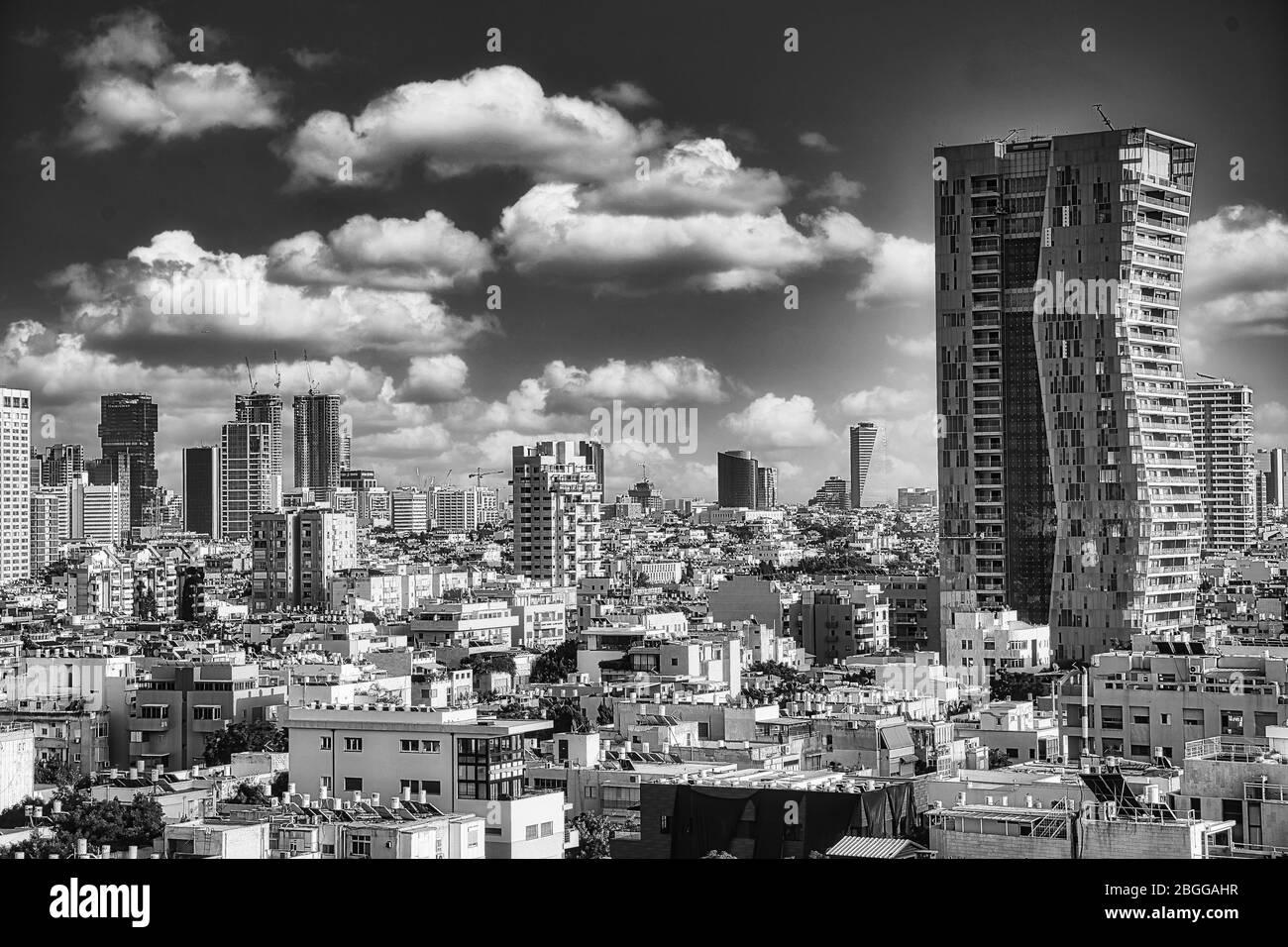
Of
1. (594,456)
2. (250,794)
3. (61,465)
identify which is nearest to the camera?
(250,794)

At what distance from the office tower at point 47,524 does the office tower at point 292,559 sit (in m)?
8.51

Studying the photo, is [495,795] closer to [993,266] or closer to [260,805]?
[260,805]

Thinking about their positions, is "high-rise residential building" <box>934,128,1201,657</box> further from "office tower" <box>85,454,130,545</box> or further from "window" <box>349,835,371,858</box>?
"office tower" <box>85,454,130,545</box>

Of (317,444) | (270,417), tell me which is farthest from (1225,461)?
(317,444)

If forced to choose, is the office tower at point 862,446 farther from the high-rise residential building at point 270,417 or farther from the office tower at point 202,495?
the office tower at point 202,495

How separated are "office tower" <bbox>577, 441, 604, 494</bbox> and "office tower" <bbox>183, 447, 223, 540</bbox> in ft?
46.0

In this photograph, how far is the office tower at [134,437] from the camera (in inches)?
1206

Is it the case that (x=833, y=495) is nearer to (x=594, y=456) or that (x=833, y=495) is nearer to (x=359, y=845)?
(x=594, y=456)

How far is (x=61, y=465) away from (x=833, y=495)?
18076 mm

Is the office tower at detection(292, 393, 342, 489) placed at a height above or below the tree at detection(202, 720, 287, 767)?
above

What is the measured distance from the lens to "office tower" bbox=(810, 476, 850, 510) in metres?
35.1

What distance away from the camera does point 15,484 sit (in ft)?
113

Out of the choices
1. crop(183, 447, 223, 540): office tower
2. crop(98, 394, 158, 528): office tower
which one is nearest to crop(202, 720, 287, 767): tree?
crop(98, 394, 158, 528): office tower
